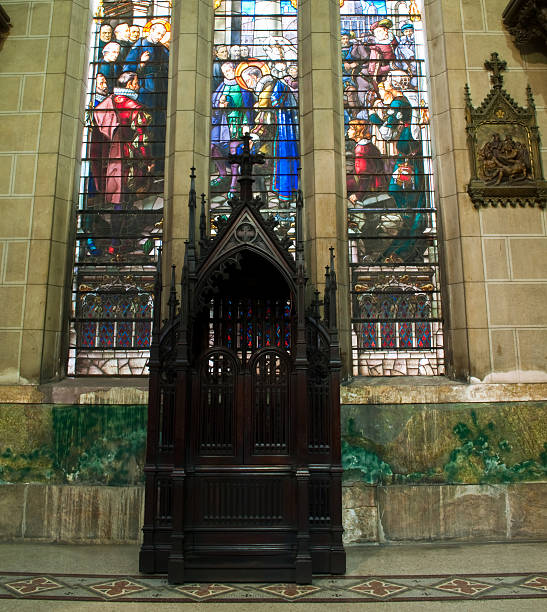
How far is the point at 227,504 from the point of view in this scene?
530cm

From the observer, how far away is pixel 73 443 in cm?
647

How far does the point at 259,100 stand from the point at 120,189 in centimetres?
233

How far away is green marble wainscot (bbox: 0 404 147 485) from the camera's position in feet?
21.0

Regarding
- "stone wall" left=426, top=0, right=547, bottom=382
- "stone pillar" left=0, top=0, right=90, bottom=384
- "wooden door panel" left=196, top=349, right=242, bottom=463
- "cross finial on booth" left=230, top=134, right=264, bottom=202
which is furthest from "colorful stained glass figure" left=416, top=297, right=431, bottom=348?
"stone pillar" left=0, top=0, right=90, bottom=384

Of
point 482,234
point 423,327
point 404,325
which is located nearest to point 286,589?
point 404,325

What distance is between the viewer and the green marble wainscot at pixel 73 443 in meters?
6.41

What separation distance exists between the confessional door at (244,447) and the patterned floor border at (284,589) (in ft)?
1.01

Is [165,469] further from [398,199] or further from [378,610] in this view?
[398,199]

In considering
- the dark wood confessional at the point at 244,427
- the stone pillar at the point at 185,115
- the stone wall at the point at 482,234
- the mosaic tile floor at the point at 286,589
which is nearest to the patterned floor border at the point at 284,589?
the mosaic tile floor at the point at 286,589

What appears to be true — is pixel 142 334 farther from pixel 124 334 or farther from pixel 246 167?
pixel 246 167

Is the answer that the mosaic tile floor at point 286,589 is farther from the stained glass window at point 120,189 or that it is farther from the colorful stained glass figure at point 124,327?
the colorful stained glass figure at point 124,327

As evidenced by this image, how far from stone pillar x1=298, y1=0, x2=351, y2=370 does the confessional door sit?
1238mm

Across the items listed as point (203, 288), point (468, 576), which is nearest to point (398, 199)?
point (203, 288)

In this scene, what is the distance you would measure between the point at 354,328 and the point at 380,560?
2.79m
